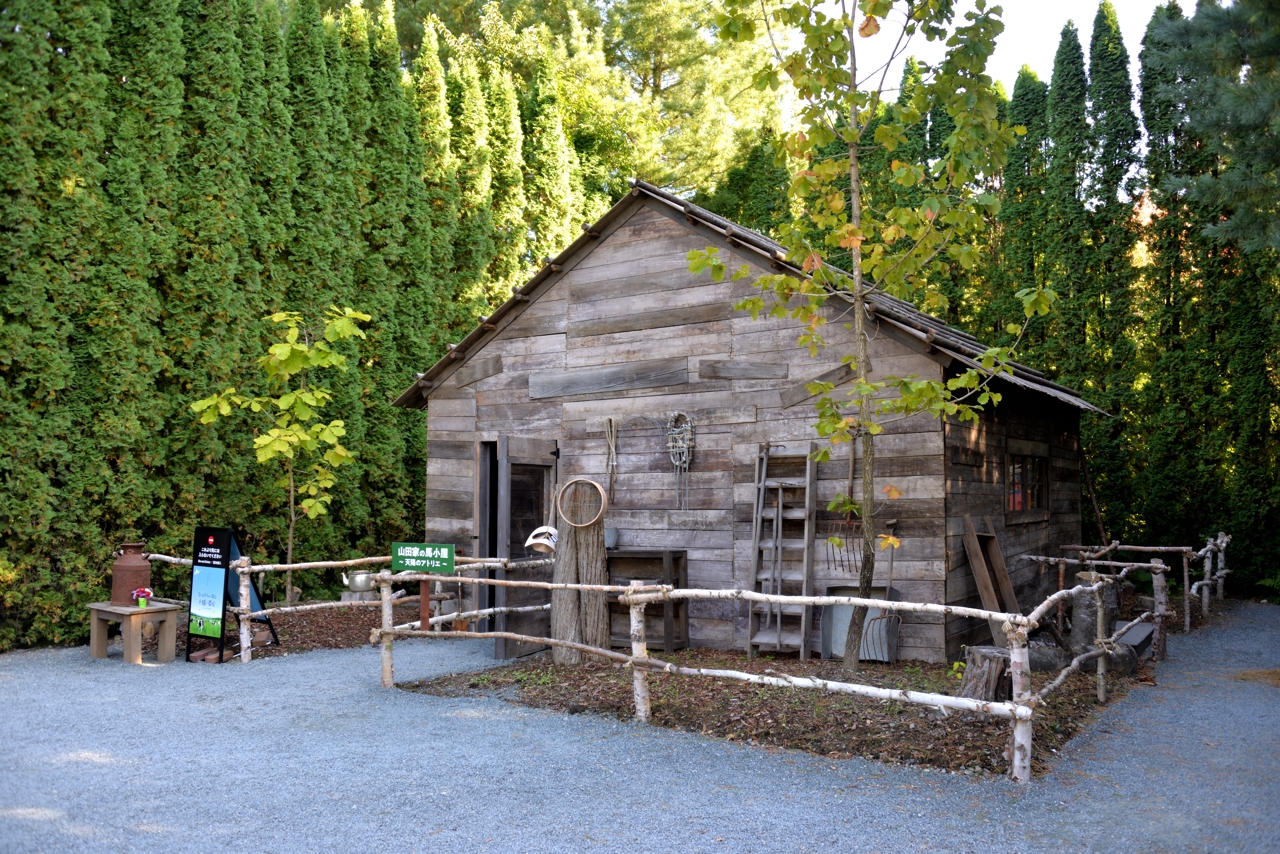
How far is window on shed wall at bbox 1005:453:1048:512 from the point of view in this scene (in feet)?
35.8

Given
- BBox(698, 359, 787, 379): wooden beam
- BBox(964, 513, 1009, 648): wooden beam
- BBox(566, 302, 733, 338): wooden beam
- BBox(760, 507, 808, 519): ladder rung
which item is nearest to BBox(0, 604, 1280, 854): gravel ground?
BBox(964, 513, 1009, 648): wooden beam

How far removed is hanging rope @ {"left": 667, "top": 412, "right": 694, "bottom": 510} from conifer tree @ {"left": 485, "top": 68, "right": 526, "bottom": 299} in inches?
313

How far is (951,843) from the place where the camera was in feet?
15.0

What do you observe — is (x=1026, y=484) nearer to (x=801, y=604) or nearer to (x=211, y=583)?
(x=801, y=604)

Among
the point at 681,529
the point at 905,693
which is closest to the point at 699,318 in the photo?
the point at 681,529

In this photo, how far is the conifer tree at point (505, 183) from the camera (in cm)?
1725

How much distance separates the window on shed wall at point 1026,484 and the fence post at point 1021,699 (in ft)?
16.7

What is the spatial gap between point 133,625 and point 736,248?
7.23 meters

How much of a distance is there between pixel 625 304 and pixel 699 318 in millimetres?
992

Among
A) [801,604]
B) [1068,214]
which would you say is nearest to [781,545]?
[801,604]

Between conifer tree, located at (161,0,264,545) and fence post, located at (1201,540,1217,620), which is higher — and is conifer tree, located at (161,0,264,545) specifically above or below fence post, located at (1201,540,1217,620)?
above

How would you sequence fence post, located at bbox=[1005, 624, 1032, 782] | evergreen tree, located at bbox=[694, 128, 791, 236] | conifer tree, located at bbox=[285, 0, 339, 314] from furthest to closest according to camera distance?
evergreen tree, located at bbox=[694, 128, 791, 236], conifer tree, located at bbox=[285, 0, 339, 314], fence post, located at bbox=[1005, 624, 1032, 782]

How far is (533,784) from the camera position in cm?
549

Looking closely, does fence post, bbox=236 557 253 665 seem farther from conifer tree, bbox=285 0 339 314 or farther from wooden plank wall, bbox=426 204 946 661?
conifer tree, bbox=285 0 339 314
